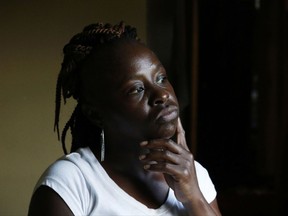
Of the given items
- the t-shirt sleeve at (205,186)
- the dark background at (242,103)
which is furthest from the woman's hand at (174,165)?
the dark background at (242,103)

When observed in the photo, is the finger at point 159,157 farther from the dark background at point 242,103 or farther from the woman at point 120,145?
the dark background at point 242,103

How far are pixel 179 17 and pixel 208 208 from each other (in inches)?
48.0

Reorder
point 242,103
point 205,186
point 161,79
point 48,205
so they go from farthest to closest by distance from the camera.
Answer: point 242,103 → point 205,186 → point 161,79 → point 48,205

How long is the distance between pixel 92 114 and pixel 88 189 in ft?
0.58

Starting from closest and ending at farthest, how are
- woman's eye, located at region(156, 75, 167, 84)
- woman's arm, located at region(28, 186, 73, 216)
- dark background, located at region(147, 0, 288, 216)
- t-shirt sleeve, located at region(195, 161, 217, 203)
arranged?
woman's arm, located at region(28, 186, 73, 216)
woman's eye, located at region(156, 75, 167, 84)
t-shirt sleeve, located at region(195, 161, 217, 203)
dark background, located at region(147, 0, 288, 216)

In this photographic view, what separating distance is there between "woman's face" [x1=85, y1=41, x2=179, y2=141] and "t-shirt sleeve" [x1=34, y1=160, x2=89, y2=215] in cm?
13

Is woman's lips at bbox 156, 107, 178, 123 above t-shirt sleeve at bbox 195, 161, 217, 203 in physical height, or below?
above

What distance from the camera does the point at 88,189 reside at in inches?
42.6

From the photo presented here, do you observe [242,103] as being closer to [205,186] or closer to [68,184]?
[205,186]

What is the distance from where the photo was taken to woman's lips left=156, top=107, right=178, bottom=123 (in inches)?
41.8

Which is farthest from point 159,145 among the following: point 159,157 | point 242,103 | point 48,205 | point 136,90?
point 242,103

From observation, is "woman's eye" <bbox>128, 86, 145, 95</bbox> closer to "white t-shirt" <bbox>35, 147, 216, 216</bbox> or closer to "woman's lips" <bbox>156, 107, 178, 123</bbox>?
"woman's lips" <bbox>156, 107, 178, 123</bbox>

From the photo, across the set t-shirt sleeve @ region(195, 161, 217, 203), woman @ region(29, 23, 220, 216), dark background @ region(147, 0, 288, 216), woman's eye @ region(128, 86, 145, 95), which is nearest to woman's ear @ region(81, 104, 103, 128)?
woman @ region(29, 23, 220, 216)

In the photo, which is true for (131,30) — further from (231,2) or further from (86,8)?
(231,2)
